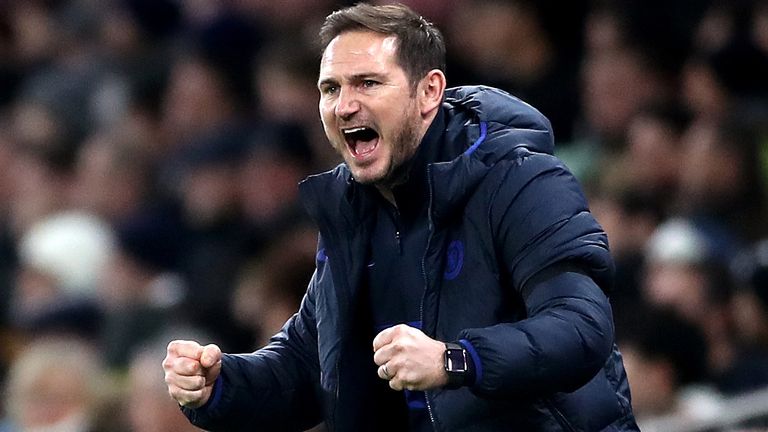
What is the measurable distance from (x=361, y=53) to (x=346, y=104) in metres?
0.10

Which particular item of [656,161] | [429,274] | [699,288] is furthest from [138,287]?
[429,274]

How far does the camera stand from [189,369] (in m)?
3.42

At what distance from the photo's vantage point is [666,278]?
5.63 meters

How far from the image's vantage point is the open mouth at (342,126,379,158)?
11.5 feet

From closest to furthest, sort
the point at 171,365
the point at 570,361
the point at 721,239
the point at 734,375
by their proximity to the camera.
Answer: the point at 570,361 < the point at 171,365 < the point at 734,375 < the point at 721,239

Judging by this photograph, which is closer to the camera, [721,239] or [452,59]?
[721,239]

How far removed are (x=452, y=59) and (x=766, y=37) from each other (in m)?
1.27

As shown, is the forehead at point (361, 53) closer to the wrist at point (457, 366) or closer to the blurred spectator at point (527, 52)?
the wrist at point (457, 366)

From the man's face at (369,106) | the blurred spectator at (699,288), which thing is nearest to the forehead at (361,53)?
the man's face at (369,106)

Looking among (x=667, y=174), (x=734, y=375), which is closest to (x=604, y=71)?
(x=667, y=174)

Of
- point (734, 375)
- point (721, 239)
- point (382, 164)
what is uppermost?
point (382, 164)

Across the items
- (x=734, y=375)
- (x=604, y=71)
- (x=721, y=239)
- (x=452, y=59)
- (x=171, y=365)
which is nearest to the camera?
(x=171, y=365)

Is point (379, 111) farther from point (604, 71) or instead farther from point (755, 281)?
point (604, 71)

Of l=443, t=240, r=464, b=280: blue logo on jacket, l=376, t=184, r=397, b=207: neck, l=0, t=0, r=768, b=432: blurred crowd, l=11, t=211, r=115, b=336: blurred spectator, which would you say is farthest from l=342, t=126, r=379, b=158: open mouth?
l=11, t=211, r=115, b=336: blurred spectator
